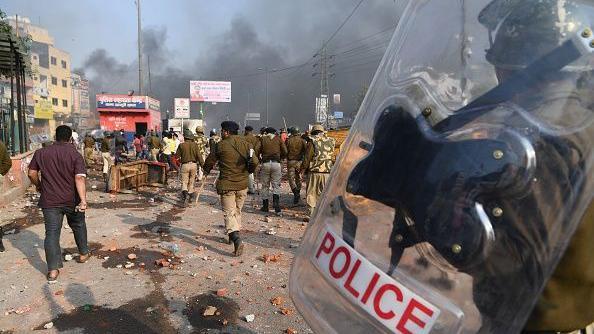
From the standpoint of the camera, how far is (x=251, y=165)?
5.96 metres

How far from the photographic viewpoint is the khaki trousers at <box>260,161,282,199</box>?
29.5 feet

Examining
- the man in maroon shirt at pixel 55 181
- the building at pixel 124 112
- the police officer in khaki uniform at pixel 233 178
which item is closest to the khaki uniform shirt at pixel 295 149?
the police officer in khaki uniform at pixel 233 178

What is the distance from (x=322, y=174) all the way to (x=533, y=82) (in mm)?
6780

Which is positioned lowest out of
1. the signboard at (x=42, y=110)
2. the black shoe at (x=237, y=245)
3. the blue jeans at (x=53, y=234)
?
the black shoe at (x=237, y=245)

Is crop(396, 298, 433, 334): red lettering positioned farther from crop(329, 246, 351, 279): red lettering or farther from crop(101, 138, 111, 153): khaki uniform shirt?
crop(101, 138, 111, 153): khaki uniform shirt

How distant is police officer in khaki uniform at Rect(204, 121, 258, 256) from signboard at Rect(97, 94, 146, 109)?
2370 cm

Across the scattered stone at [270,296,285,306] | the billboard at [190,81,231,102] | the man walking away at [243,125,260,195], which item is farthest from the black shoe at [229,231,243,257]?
the billboard at [190,81,231,102]

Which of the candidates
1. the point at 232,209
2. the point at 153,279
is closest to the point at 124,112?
the point at 232,209

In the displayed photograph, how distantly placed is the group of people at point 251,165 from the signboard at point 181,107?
85.1ft

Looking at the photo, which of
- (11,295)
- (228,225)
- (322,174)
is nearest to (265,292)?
(228,225)

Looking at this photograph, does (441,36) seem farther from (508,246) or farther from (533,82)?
(508,246)

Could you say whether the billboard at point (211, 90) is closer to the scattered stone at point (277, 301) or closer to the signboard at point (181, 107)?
the signboard at point (181, 107)

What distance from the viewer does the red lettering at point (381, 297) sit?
1067mm

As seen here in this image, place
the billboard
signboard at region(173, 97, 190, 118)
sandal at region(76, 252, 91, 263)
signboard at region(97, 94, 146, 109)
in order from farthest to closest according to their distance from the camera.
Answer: the billboard
signboard at region(173, 97, 190, 118)
signboard at region(97, 94, 146, 109)
sandal at region(76, 252, 91, 263)
